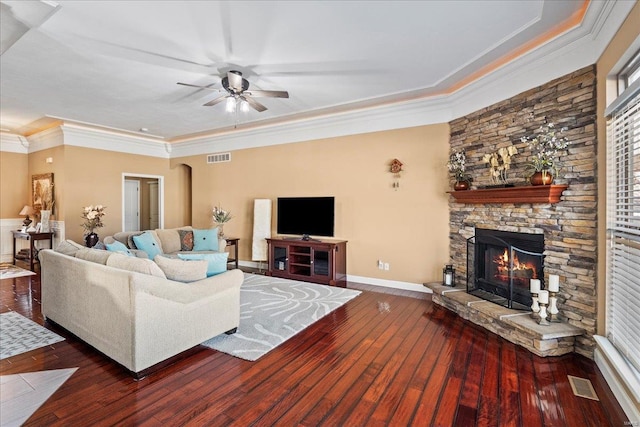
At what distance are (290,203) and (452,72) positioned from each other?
350 centimetres

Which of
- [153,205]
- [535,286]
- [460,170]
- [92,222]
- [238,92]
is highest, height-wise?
[238,92]

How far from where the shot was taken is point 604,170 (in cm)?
270

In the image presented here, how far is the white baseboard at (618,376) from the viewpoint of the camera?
77.5 inches

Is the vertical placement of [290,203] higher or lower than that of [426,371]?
higher

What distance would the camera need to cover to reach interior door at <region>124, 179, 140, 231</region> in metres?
8.34

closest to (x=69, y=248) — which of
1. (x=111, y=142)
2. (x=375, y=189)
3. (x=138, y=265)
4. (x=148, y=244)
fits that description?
(x=138, y=265)

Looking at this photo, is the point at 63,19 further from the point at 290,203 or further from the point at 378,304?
the point at 378,304

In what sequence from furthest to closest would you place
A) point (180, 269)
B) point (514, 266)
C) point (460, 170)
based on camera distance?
point (460, 170)
point (514, 266)
point (180, 269)

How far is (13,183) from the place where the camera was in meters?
7.29

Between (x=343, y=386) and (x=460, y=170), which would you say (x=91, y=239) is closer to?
(x=343, y=386)

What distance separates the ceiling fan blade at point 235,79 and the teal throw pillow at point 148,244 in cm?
320

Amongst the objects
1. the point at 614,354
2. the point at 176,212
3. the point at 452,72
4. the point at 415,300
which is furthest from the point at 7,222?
the point at 614,354

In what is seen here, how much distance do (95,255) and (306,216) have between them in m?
3.45

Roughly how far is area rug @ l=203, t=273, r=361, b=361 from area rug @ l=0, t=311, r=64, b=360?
1.65 meters
